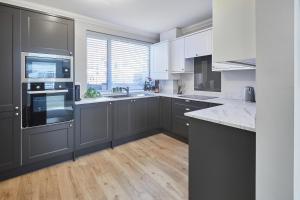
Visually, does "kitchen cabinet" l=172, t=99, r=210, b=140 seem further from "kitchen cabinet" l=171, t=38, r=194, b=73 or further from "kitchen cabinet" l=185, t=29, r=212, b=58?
"kitchen cabinet" l=185, t=29, r=212, b=58

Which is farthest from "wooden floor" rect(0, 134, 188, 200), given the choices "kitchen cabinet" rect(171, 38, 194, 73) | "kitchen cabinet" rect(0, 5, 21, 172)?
"kitchen cabinet" rect(171, 38, 194, 73)

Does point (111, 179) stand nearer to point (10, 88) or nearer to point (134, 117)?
point (134, 117)

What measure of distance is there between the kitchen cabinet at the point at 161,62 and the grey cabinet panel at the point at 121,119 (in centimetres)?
121

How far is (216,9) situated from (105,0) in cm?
192

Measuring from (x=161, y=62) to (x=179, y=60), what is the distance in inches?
20.7

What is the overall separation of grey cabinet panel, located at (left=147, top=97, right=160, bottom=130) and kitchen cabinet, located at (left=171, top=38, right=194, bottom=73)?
2.77 ft

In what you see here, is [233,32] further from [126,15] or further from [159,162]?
[126,15]

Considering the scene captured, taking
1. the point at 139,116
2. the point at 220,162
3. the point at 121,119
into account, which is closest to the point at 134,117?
the point at 139,116

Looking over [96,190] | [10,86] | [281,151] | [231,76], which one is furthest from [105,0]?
[281,151]

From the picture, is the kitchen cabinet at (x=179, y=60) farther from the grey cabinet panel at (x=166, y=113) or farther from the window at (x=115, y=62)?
the window at (x=115, y=62)

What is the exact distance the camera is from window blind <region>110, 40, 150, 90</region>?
406cm

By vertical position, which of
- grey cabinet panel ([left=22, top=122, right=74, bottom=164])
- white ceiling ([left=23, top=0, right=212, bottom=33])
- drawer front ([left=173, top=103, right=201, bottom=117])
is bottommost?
grey cabinet panel ([left=22, top=122, right=74, bottom=164])
